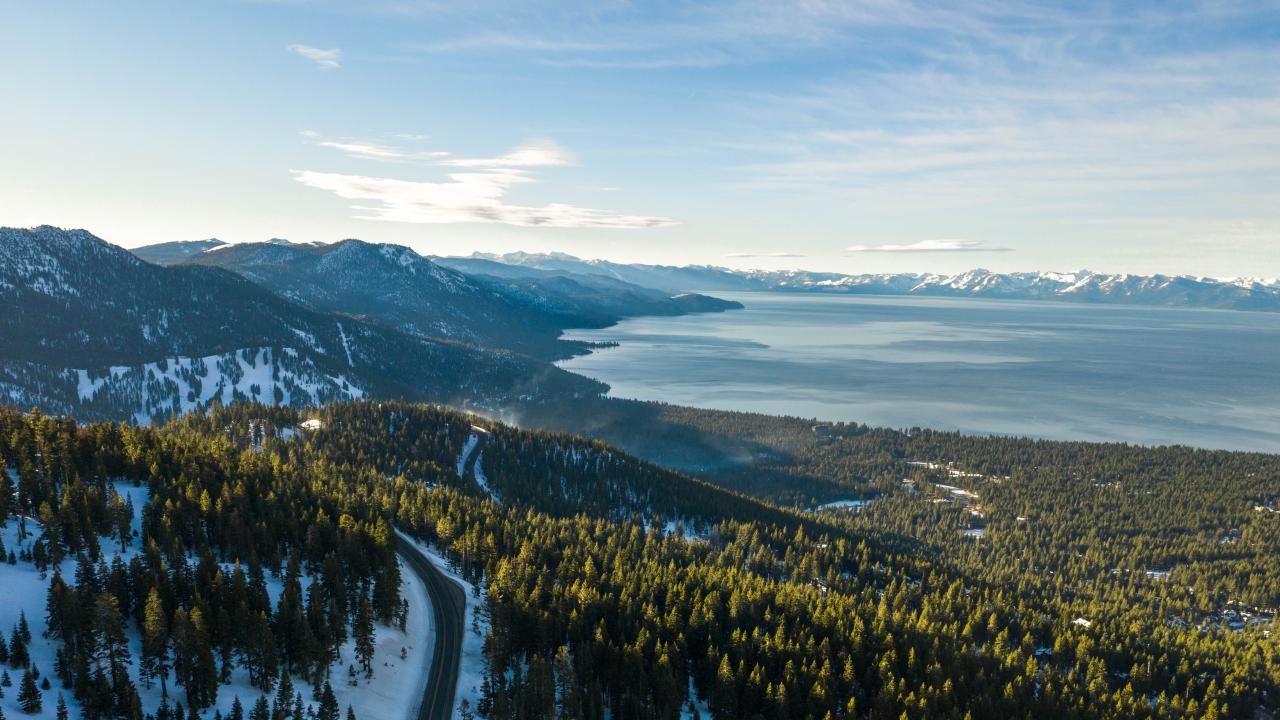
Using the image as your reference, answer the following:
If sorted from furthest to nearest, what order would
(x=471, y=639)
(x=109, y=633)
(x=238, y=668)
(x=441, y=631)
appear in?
(x=441, y=631) < (x=471, y=639) < (x=238, y=668) < (x=109, y=633)

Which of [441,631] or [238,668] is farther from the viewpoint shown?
[441,631]

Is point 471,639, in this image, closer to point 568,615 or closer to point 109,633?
point 568,615

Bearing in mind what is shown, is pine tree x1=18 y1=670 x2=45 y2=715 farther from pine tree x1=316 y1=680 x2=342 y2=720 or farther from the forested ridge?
pine tree x1=316 y1=680 x2=342 y2=720

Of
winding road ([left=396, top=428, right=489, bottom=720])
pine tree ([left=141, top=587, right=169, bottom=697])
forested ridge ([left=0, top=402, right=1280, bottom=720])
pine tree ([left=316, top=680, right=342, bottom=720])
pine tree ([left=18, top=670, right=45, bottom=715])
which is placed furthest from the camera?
winding road ([left=396, top=428, right=489, bottom=720])

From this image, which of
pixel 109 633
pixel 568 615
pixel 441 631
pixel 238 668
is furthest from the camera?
pixel 568 615

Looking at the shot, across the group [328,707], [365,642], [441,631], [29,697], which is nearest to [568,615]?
[441,631]

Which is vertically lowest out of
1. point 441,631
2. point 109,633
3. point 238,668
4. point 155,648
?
point 441,631

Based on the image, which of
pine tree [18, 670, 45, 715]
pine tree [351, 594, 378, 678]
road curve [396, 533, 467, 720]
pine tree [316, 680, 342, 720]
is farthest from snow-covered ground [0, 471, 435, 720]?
pine tree [316, 680, 342, 720]
